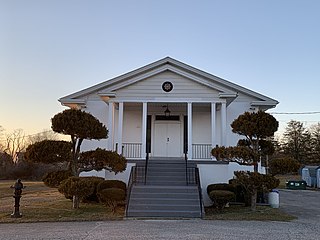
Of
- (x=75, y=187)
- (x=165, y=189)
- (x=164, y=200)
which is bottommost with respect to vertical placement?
(x=164, y=200)

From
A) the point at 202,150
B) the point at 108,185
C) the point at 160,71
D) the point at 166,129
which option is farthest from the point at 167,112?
the point at 108,185

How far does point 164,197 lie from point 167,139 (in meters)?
6.29

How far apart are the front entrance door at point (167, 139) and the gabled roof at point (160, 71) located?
2.92 metres

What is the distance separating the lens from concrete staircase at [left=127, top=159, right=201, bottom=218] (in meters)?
10.6

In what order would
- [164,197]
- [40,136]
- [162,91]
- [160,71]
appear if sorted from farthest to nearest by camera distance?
[40,136]
[160,71]
[162,91]
[164,197]

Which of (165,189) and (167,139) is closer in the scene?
(165,189)

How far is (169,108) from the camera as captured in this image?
703 inches

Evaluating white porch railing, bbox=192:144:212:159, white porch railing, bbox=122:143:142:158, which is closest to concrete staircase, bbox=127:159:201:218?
white porch railing, bbox=192:144:212:159

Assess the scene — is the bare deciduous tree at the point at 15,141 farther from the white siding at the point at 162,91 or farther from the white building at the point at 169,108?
the white siding at the point at 162,91

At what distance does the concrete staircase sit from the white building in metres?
1.55

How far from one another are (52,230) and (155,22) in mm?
11249

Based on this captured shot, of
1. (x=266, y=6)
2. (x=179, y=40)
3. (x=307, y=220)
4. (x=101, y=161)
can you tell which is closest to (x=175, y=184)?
(x=101, y=161)

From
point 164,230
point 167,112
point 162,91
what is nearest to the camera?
point 164,230

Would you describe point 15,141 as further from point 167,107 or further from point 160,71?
point 160,71
